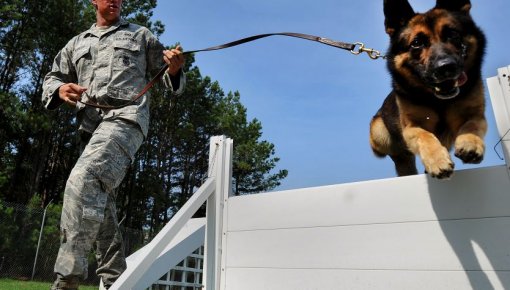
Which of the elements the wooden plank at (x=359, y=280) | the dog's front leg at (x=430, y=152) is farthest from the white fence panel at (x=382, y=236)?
the dog's front leg at (x=430, y=152)

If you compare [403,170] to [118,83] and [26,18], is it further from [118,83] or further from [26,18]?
[26,18]

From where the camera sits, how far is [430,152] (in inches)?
76.9

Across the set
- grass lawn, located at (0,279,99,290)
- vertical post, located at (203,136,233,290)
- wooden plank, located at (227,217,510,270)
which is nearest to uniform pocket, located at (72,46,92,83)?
vertical post, located at (203,136,233,290)

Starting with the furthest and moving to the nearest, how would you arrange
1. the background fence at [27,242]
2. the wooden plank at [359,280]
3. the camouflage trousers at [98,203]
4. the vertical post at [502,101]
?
the background fence at [27,242] < the camouflage trousers at [98,203] < the vertical post at [502,101] < the wooden plank at [359,280]

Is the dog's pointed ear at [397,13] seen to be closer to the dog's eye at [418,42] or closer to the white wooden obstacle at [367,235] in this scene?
the dog's eye at [418,42]

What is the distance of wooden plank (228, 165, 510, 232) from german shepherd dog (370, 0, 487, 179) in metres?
0.12

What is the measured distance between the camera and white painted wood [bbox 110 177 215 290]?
2.24 m

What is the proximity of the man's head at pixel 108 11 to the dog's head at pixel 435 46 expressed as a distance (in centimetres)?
209

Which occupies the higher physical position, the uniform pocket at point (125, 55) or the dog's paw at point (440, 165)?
the uniform pocket at point (125, 55)

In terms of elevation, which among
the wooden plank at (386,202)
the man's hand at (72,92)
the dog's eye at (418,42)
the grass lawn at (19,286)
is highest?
the dog's eye at (418,42)

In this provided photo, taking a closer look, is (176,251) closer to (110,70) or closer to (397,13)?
(110,70)

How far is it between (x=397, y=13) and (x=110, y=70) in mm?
2035

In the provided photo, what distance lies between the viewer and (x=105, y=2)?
319 cm

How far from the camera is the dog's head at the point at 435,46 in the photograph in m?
2.09
